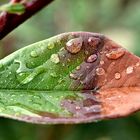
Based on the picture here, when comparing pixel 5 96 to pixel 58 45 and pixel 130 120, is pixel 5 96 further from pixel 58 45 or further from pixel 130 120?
pixel 130 120

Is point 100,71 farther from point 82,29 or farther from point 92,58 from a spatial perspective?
point 82,29

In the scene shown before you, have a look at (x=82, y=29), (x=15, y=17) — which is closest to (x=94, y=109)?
(x=15, y=17)

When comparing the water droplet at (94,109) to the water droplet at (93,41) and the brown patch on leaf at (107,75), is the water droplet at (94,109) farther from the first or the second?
the water droplet at (93,41)

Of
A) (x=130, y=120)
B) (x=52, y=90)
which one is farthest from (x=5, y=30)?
(x=130, y=120)

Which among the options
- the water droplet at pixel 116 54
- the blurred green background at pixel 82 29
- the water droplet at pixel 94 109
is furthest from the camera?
the blurred green background at pixel 82 29

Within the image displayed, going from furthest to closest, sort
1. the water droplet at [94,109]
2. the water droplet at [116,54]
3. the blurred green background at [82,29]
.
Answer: the blurred green background at [82,29]
the water droplet at [116,54]
the water droplet at [94,109]

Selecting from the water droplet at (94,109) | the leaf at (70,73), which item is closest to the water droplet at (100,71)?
the leaf at (70,73)
